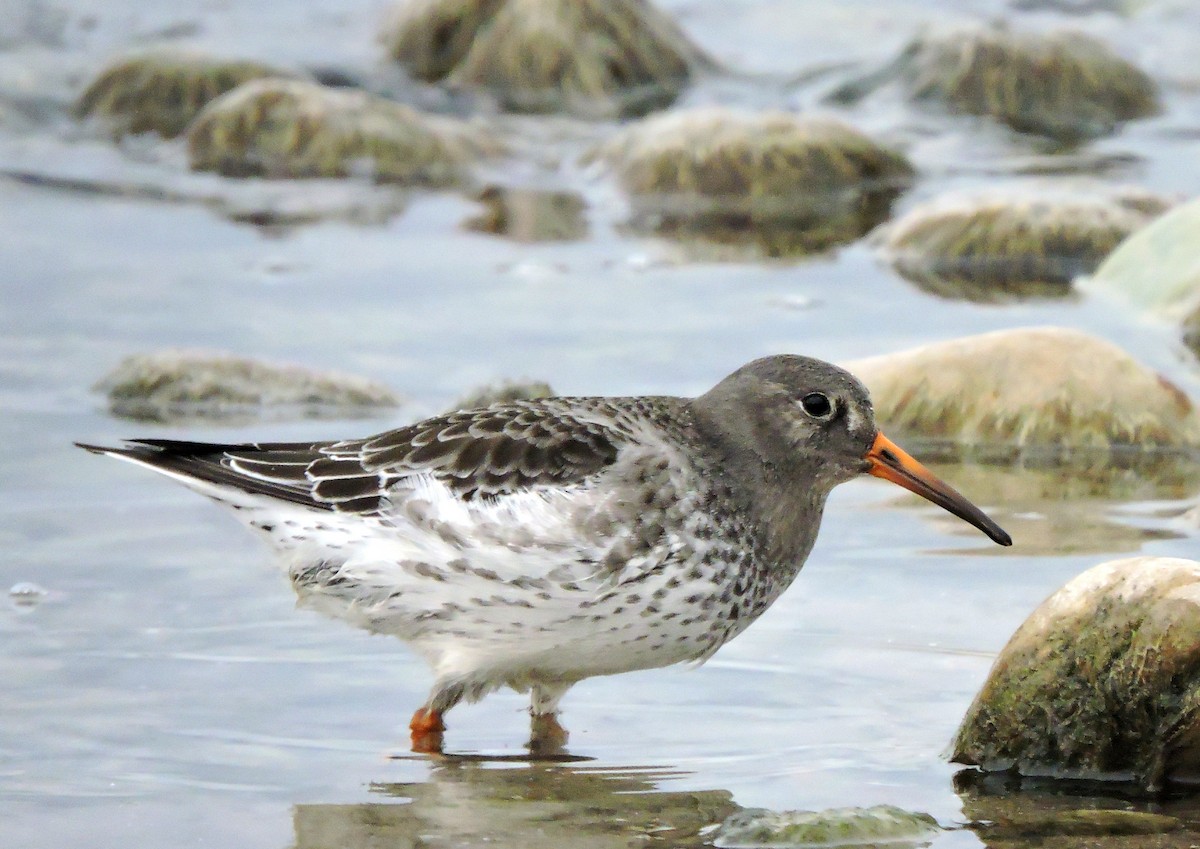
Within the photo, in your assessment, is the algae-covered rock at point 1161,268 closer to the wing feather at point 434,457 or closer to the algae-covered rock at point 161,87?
the wing feather at point 434,457

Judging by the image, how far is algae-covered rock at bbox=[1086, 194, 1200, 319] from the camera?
1155 centimetres

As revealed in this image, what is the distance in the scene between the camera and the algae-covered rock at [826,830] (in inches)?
206

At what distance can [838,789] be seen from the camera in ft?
18.8

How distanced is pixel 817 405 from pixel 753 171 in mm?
8677

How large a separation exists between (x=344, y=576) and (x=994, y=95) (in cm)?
1311

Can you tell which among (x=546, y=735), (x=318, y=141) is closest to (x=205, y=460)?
(x=546, y=735)

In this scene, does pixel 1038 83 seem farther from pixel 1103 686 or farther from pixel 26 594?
pixel 1103 686

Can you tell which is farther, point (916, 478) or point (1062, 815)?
point (916, 478)

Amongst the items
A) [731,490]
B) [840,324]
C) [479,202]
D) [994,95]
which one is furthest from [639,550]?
[994,95]

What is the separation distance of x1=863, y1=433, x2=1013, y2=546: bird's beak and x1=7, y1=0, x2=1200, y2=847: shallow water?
0.50 m

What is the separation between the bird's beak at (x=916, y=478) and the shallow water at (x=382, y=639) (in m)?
0.50

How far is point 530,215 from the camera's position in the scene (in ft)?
46.6

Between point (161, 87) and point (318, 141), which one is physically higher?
point (161, 87)

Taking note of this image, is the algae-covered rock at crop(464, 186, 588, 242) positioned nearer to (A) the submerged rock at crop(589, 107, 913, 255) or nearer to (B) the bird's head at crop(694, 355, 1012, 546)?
(A) the submerged rock at crop(589, 107, 913, 255)
